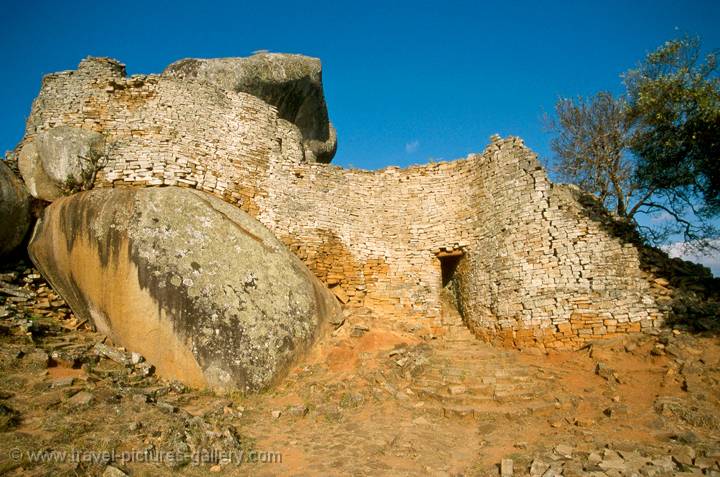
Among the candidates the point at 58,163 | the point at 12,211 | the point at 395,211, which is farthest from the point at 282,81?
the point at 12,211

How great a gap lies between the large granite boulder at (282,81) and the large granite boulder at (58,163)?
5.42m

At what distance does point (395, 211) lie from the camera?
12.7 metres

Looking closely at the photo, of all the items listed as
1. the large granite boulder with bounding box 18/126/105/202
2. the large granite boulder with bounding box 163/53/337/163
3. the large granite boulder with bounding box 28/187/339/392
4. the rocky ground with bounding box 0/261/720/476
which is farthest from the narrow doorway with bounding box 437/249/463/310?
the large granite boulder with bounding box 18/126/105/202

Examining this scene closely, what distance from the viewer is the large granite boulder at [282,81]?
1540 centimetres

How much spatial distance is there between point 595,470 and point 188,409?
240 inches

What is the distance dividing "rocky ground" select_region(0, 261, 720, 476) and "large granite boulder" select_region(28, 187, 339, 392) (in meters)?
0.42

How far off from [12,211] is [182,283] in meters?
4.71

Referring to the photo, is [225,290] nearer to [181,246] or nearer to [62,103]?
[181,246]

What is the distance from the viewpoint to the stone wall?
9.42 meters

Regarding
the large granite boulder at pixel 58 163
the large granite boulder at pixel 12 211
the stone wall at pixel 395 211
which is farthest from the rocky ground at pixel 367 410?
the large granite boulder at pixel 58 163

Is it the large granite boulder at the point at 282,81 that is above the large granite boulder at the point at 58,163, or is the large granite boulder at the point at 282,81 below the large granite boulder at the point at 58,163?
above

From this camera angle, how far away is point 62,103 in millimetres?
10773

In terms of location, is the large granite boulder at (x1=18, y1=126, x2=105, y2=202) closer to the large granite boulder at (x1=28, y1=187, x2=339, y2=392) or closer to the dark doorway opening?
the large granite boulder at (x1=28, y1=187, x2=339, y2=392)

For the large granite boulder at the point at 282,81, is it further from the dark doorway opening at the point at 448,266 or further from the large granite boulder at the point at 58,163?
the dark doorway opening at the point at 448,266
